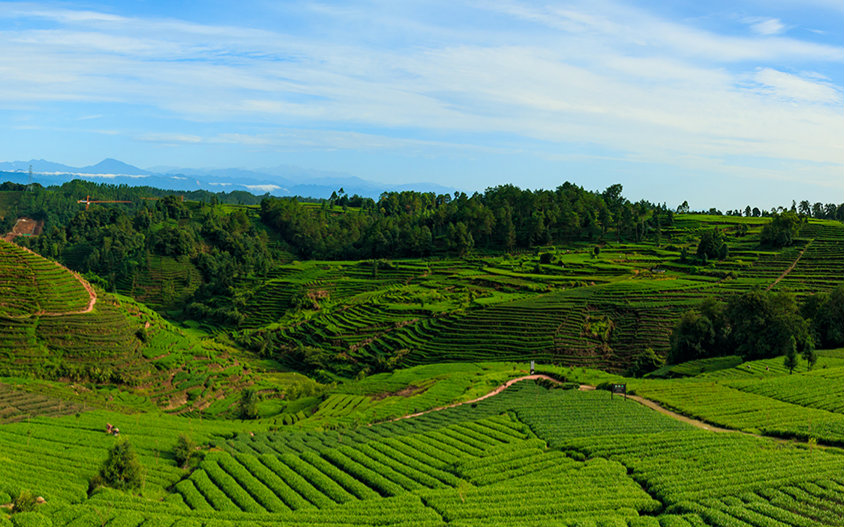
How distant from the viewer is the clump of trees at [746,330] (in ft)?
175

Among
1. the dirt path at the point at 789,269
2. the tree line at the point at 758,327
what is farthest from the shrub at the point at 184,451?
the dirt path at the point at 789,269

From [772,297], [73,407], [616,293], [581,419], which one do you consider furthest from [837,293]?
[73,407]

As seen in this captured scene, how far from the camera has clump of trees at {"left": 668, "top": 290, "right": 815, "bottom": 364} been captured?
53312 mm

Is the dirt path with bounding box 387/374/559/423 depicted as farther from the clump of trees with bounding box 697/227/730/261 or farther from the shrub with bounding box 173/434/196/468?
the clump of trees with bounding box 697/227/730/261

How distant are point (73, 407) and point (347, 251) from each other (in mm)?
92349

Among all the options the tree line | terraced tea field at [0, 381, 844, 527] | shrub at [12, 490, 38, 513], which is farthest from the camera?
the tree line

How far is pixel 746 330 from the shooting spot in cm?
5600

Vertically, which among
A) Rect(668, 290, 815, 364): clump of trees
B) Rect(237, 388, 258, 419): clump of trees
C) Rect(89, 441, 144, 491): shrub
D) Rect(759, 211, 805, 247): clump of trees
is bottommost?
Rect(237, 388, 258, 419): clump of trees

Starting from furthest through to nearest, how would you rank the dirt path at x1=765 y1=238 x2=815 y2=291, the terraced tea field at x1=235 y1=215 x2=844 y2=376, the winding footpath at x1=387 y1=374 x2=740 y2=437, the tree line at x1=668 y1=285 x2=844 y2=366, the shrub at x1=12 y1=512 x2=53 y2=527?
1. the dirt path at x1=765 y1=238 x2=815 y2=291
2. the terraced tea field at x1=235 y1=215 x2=844 y2=376
3. the tree line at x1=668 y1=285 x2=844 y2=366
4. the winding footpath at x1=387 y1=374 x2=740 y2=437
5. the shrub at x1=12 y1=512 x2=53 y2=527

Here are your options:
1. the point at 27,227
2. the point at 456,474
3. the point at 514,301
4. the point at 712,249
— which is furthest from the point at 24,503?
the point at 27,227

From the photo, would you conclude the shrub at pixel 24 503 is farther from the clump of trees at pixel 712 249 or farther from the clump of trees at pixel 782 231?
the clump of trees at pixel 782 231

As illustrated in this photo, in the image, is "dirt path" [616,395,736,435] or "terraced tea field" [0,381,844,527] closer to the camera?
"terraced tea field" [0,381,844,527]

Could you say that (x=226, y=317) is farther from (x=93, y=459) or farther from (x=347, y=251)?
(x=93, y=459)

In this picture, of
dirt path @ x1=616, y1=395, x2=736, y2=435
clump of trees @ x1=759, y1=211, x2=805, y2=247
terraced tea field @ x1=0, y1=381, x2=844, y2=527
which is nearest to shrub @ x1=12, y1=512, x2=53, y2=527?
terraced tea field @ x1=0, y1=381, x2=844, y2=527
